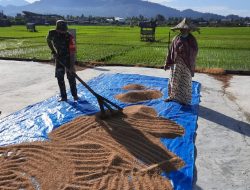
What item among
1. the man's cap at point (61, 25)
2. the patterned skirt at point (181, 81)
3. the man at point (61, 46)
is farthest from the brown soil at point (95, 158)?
the man's cap at point (61, 25)

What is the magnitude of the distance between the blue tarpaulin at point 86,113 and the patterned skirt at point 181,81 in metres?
0.16

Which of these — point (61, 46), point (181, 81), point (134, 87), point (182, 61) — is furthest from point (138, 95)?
point (61, 46)

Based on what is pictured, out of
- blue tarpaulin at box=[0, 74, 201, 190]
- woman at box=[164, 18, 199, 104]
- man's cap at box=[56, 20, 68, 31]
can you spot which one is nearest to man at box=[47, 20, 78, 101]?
man's cap at box=[56, 20, 68, 31]

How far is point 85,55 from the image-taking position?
14.4 metres

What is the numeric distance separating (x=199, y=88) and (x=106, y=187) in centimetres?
543

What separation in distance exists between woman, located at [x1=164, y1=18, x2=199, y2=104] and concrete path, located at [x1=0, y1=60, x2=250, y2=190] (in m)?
0.55

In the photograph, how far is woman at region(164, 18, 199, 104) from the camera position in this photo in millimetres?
6633

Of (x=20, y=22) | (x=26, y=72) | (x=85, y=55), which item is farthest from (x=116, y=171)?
(x=20, y=22)

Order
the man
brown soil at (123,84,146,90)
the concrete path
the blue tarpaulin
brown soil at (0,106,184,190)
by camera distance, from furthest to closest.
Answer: brown soil at (123,84,146,90) < the man < the blue tarpaulin < the concrete path < brown soil at (0,106,184,190)

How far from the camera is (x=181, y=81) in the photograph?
6812 millimetres

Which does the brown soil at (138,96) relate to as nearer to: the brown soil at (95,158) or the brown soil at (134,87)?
the brown soil at (134,87)

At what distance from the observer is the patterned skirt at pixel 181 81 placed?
677 cm

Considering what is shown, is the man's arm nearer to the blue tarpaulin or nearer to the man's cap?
the man's cap

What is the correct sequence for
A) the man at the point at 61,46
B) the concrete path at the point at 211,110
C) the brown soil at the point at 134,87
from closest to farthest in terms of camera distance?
1. the concrete path at the point at 211,110
2. the man at the point at 61,46
3. the brown soil at the point at 134,87
